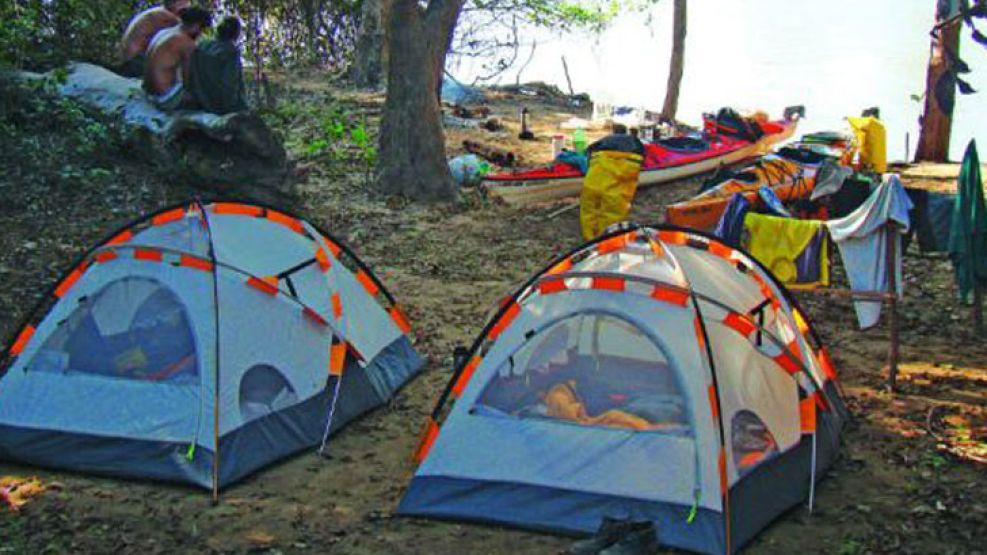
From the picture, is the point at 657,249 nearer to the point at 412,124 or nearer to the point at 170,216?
the point at 170,216

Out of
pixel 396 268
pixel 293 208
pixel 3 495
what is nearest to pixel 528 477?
pixel 3 495

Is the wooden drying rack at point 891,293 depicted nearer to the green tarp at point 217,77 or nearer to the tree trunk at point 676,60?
the green tarp at point 217,77

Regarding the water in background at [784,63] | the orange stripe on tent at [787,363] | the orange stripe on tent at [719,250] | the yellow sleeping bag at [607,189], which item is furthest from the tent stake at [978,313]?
the water in background at [784,63]

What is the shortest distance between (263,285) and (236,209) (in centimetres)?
60

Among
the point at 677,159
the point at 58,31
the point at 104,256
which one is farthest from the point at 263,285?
the point at 677,159

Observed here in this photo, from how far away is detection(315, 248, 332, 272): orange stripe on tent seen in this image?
623cm

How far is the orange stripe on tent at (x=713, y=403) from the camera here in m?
4.77

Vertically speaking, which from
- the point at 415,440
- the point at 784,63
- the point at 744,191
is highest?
the point at 784,63

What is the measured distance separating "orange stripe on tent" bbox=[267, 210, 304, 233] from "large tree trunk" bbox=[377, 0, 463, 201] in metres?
4.88

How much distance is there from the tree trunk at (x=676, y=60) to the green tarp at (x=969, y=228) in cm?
996

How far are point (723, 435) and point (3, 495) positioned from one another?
339cm

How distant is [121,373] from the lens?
555cm

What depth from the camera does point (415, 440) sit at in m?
5.88

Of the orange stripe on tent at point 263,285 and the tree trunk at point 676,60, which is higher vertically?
the tree trunk at point 676,60
